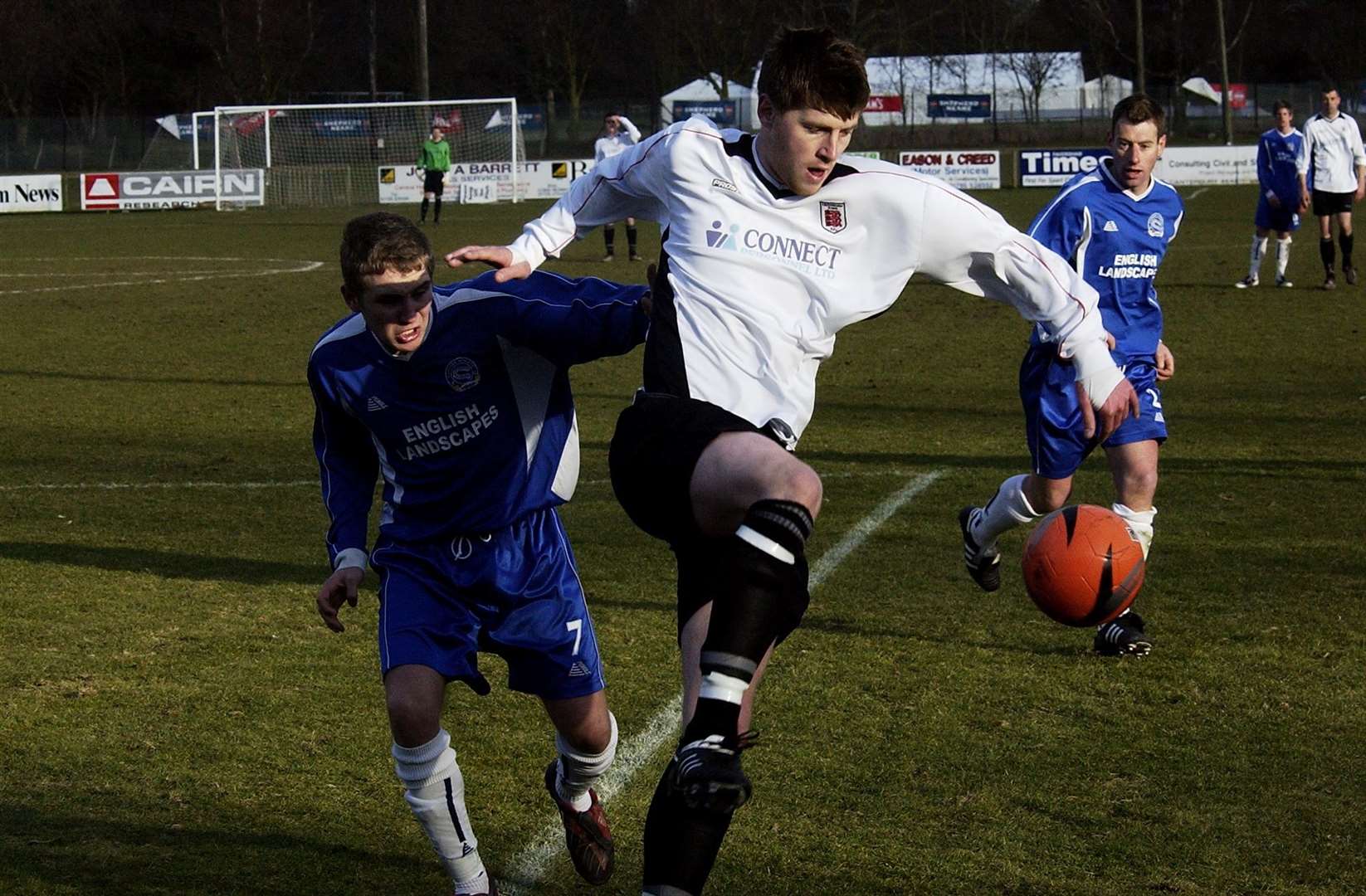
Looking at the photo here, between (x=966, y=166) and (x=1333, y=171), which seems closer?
(x=1333, y=171)

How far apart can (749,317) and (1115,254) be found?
3.15 m

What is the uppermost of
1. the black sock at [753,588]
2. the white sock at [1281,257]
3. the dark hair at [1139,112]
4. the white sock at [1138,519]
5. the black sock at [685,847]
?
the dark hair at [1139,112]

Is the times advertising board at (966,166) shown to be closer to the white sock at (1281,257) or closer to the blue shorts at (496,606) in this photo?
the white sock at (1281,257)

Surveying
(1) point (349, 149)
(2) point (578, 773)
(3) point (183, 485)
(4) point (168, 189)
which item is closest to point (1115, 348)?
(2) point (578, 773)

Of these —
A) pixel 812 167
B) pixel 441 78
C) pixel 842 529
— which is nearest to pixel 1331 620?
pixel 842 529

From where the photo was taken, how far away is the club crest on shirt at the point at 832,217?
3682 mm

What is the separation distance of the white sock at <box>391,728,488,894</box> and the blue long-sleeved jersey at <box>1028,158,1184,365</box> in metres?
3.55

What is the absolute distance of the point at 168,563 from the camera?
706 cm

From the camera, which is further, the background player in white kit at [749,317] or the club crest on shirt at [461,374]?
the club crest on shirt at [461,374]

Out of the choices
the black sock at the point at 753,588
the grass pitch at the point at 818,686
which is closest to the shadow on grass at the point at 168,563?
the grass pitch at the point at 818,686

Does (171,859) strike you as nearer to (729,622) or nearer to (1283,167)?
(729,622)

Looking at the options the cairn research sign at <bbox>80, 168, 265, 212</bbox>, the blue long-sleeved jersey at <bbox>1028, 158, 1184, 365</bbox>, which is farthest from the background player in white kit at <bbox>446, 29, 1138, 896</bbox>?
the cairn research sign at <bbox>80, 168, 265, 212</bbox>

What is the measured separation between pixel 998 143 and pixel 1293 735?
2142 inches

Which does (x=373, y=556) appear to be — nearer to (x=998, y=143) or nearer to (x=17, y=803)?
(x=17, y=803)
